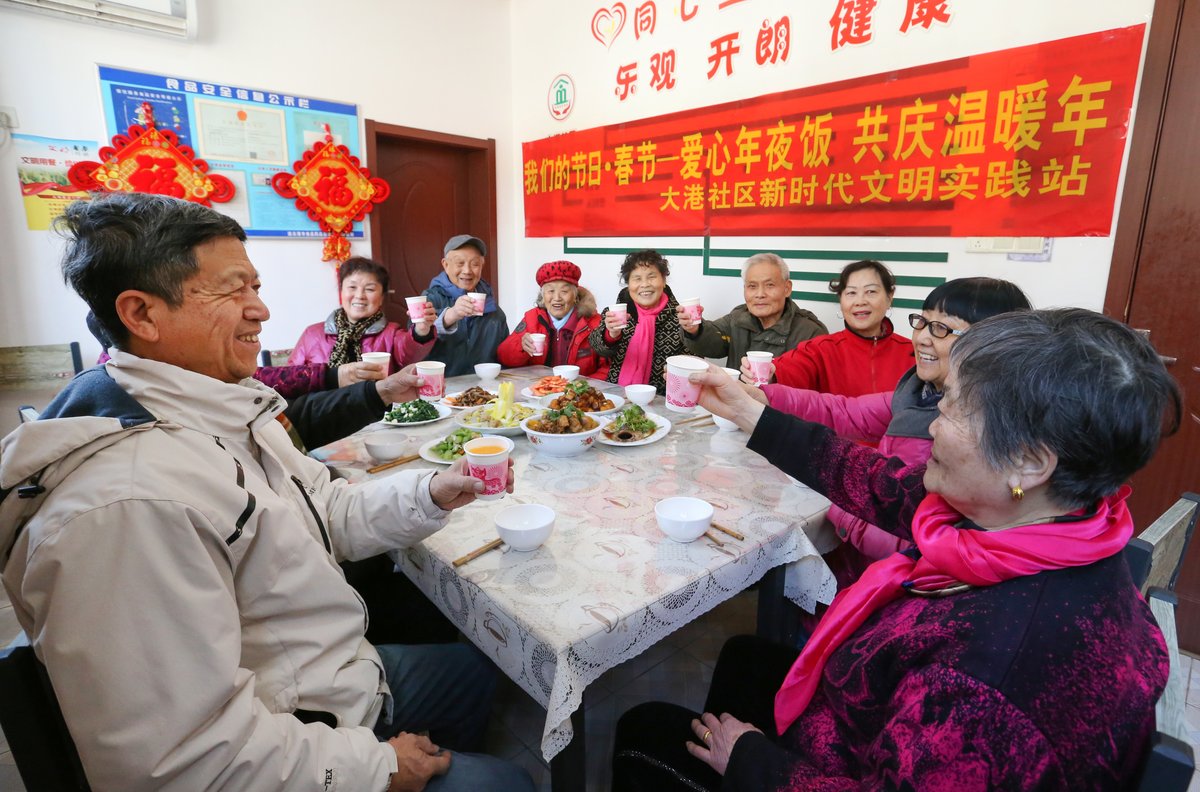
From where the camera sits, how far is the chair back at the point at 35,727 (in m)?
0.68

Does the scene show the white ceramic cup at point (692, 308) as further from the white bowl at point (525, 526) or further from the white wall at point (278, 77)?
the white wall at point (278, 77)

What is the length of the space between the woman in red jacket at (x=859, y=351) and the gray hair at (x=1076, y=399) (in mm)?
1561

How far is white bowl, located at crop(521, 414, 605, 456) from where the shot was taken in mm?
1662

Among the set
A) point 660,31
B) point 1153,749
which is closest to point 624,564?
point 1153,749

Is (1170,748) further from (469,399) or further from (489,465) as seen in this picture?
(469,399)

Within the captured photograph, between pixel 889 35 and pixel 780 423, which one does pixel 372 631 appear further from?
pixel 889 35

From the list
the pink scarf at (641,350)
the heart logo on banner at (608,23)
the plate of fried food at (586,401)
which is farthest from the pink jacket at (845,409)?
the heart logo on banner at (608,23)

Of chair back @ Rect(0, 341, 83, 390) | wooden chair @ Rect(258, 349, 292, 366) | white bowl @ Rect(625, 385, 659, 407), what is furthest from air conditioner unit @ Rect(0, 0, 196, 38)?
white bowl @ Rect(625, 385, 659, 407)

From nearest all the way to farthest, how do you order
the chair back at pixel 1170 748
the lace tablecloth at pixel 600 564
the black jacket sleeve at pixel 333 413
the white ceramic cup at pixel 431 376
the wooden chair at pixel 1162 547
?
1. the chair back at pixel 1170 748
2. the wooden chair at pixel 1162 547
3. the lace tablecloth at pixel 600 564
4. the black jacket sleeve at pixel 333 413
5. the white ceramic cup at pixel 431 376

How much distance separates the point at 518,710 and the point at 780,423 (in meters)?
1.24

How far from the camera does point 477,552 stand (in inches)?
45.4

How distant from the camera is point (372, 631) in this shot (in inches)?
61.2

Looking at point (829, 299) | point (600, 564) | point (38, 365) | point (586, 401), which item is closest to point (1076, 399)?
point (600, 564)

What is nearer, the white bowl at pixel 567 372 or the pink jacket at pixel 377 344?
the white bowl at pixel 567 372
